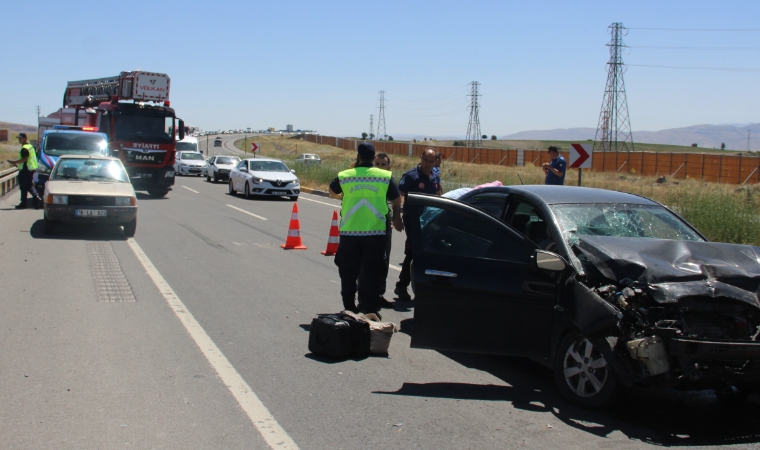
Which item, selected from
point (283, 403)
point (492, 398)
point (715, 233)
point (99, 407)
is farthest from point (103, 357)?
point (715, 233)

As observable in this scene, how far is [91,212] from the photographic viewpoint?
1362 centimetres

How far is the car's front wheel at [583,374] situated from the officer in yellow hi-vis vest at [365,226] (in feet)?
7.14

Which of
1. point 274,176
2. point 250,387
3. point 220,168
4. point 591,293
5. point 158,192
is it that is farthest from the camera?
point 220,168

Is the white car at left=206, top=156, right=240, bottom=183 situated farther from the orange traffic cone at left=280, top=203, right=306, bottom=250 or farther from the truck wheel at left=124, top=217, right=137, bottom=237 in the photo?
the orange traffic cone at left=280, top=203, right=306, bottom=250

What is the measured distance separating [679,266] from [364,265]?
293 cm

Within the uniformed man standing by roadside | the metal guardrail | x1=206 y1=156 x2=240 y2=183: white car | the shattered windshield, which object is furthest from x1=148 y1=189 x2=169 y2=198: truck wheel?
the shattered windshield

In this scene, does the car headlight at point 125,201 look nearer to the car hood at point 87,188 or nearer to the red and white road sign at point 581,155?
the car hood at point 87,188

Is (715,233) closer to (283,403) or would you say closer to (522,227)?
(522,227)

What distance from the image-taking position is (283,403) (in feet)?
16.4

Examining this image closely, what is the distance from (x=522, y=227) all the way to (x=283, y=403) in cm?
270

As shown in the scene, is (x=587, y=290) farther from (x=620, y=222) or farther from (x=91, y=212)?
(x=91, y=212)

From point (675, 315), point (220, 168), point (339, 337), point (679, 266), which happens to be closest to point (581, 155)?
point (339, 337)

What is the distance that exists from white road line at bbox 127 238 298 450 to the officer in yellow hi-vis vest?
142cm

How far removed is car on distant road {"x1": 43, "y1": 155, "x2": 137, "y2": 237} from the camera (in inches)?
533
